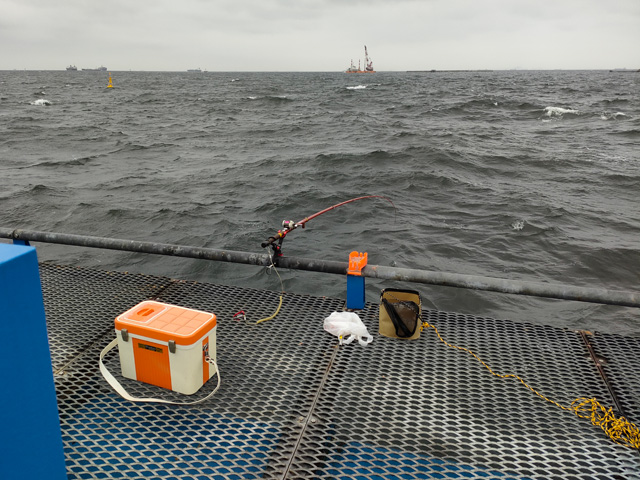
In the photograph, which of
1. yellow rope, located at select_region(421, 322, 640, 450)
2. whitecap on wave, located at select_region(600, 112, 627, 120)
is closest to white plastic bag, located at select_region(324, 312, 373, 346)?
yellow rope, located at select_region(421, 322, 640, 450)

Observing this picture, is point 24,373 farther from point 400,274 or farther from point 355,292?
point 355,292

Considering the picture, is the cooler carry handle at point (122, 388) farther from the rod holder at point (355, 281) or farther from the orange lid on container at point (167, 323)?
the rod holder at point (355, 281)

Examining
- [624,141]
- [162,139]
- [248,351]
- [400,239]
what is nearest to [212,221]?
[400,239]

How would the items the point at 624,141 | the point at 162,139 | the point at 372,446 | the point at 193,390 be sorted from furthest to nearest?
the point at 162,139
the point at 624,141
the point at 193,390
the point at 372,446

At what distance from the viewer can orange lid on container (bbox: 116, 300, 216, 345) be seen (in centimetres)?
290

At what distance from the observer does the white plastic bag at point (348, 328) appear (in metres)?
3.68

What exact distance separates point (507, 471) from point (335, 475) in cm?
91

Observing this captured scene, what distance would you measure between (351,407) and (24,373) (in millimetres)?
1936

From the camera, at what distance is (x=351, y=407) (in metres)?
2.96

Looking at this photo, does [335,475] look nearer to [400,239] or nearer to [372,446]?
[372,446]

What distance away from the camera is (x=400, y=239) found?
1005 cm

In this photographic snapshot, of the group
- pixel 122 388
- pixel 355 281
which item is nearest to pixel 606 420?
pixel 355 281

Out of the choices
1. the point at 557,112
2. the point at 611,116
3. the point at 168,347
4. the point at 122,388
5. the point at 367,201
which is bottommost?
the point at 367,201

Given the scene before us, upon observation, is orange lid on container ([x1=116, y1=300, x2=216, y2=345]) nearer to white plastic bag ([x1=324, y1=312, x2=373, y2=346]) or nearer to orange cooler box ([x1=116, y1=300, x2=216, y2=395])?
orange cooler box ([x1=116, y1=300, x2=216, y2=395])
